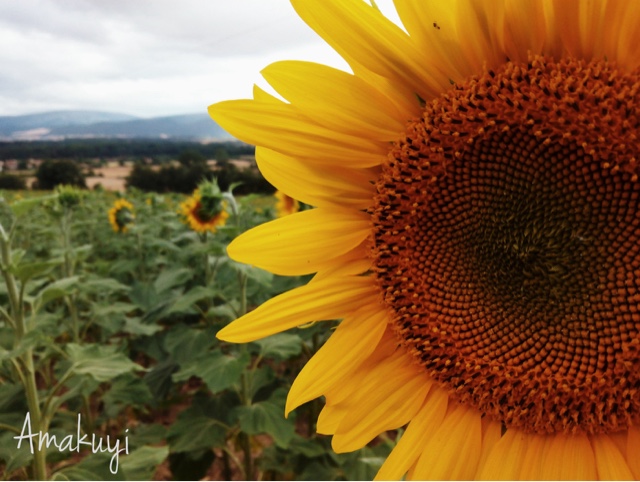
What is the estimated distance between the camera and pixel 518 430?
1.11 meters

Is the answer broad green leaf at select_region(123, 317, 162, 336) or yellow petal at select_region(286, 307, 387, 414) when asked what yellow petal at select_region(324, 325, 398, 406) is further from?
broad green leaf at select_region(123, 317, 162, 336)

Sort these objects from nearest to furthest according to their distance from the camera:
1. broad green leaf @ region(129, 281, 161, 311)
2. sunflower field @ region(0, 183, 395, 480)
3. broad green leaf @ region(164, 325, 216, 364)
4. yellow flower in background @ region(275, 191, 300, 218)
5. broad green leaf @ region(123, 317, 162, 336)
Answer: sunflower field @ region(0, 183, 395, 480)
broad green leaf @ region(164, 325, 216, 364)
broad green leaf @ region(123, 317, 162, 336)
broad green leaf @ region(129, 281, 161, 311)
yellow flower in background @ region(275, 191, 300, 218)

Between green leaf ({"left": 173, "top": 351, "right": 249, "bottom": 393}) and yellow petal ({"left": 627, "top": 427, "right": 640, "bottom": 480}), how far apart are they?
217cm

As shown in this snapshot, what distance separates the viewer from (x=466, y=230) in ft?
3.73

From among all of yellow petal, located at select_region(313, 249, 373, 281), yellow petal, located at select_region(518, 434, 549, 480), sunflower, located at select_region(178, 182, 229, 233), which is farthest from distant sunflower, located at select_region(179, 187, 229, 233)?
yellow petal, located at select_region(518, 434, 549, 480)

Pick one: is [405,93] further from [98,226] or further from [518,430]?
[98,226]

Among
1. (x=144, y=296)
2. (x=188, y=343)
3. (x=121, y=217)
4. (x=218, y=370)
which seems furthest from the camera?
(x=121, y=217)

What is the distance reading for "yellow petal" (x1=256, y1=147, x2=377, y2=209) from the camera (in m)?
1.12

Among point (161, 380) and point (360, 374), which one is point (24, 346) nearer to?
point (161, 380)

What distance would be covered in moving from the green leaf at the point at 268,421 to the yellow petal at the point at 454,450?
6.04 ft

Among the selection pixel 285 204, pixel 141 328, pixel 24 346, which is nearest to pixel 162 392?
pixel 141 328

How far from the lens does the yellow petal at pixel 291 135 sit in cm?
104

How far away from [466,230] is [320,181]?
1.05 feet

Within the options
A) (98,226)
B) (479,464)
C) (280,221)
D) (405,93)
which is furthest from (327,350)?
(98,226)
